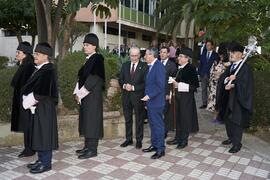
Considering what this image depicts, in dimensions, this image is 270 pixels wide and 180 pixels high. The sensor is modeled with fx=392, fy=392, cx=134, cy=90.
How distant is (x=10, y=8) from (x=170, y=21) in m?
11.7

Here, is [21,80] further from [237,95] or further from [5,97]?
[237,95]

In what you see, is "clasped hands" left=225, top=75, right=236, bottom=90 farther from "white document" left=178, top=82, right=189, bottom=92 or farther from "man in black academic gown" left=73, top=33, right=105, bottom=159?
"man in black academic gown" left=73, top=33, right=105, bottom=159

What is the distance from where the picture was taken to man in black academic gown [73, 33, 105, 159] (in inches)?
236

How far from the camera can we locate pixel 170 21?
28016mm

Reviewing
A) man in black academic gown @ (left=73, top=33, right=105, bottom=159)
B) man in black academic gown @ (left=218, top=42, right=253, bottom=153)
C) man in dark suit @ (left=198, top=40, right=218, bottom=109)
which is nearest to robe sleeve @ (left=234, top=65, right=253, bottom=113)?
man in black academic gown @ (left=218, top=42, right=253, bottom=153)

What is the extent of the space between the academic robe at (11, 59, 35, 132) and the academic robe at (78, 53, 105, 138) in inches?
32.1

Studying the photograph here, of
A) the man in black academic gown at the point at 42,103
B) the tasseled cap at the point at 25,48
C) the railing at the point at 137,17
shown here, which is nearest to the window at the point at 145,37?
the railing at the point at 137,17

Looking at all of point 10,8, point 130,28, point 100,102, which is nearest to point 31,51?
point 100,102

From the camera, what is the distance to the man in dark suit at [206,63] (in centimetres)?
980

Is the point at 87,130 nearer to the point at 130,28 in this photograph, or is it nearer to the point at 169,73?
the point at 169,73

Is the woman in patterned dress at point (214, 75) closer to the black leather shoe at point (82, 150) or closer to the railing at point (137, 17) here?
the black leather shoe at point (82, 150)

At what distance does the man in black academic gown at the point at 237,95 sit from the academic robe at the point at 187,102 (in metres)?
0.55

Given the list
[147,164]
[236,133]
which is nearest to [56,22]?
[147,164]

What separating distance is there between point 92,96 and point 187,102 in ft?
5.74
